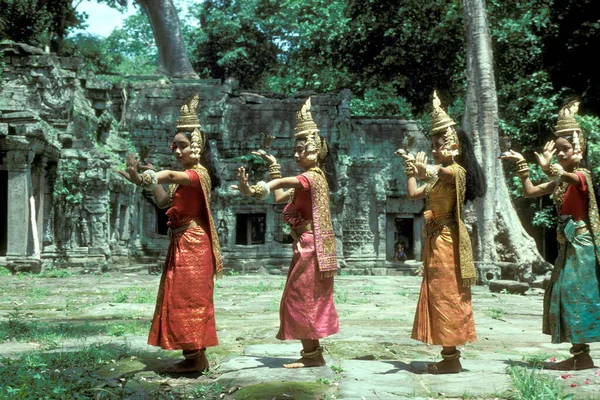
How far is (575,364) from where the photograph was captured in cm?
517

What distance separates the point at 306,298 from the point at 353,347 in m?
1.28

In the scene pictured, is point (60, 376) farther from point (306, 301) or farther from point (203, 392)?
point (306, 301)

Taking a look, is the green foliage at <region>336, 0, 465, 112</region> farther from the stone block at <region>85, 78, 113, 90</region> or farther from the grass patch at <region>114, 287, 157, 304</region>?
the grass patch at <region>114, 287, 157, 304</region>

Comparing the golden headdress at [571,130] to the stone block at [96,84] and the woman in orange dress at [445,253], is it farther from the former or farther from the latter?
the stone block at [96,84]

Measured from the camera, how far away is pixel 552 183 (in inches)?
224

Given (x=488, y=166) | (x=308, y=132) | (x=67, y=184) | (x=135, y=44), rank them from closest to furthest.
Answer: (x=308, y=132)
(x=488, y=166)
(x=67, y=184)
(x=135, y=44)

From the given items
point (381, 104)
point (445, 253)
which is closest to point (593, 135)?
point (381, 104)

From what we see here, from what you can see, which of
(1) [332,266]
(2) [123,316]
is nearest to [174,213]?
(1) [332,266]

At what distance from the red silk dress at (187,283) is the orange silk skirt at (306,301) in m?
0.56

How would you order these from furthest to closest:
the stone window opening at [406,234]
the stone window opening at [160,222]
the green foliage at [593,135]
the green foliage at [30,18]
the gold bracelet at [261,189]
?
the stone window opening at [406,234] < the green foliage at [30,18] < the stone window opening at [160,222] < the green foliage at [593,135] < the gold bracelet at [261,189]

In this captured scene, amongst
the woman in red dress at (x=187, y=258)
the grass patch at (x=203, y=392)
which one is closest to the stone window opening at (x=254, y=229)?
the woman in red dress at (x=187, y=258)

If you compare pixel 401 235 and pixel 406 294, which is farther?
pixel 401 235

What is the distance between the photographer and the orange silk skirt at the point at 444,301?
5051 millimetres

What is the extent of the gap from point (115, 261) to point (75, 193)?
2.43 meters
